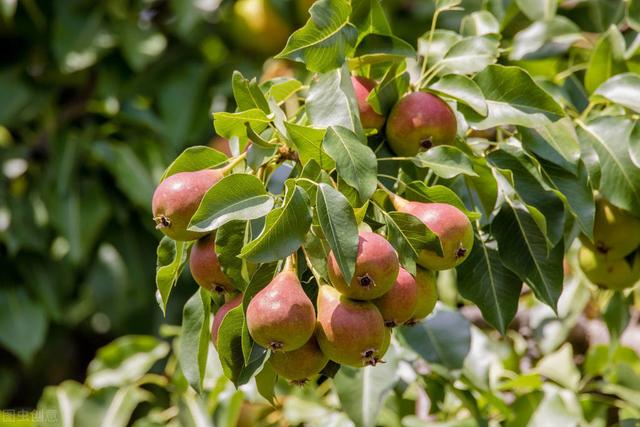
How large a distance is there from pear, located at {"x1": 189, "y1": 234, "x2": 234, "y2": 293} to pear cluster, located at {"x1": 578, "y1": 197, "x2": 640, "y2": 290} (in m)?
0.42

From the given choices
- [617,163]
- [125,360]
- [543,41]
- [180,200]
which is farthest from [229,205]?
[125,360]

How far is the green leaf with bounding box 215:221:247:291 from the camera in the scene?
2.74 ft

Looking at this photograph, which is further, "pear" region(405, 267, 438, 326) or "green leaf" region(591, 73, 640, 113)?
"green leaf" region(591, 73, 640, 113)

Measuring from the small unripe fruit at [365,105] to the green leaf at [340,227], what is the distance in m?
0.18

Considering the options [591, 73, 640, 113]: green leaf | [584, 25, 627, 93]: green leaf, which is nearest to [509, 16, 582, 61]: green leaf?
[584, 25, 627, 93]: green leaf

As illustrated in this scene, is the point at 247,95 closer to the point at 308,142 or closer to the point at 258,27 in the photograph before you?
the point at 308,142

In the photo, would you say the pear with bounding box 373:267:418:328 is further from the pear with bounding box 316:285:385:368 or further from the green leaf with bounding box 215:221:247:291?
the green leaf with bounding box 215:221:247:291

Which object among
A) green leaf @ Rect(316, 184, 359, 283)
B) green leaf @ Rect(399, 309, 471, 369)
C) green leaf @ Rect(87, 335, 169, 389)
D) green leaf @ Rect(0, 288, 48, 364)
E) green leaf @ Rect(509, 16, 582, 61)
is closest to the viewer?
green leaf @ Rect(316, 184, 359, 283)

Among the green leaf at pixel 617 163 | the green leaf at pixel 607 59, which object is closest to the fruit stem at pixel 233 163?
the green leaf at pixel 617 163

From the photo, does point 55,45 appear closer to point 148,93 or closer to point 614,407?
point 148,93

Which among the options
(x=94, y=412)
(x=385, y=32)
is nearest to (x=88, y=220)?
(x=94, y=412)

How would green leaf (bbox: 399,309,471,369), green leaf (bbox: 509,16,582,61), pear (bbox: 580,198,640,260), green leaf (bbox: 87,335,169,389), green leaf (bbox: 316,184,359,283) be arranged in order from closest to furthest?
1. green leaf (bbox: 316,184,359,283)
2. pear (bbox: 580,198,640,260)
3. green leaf (bbox: 399,309,471,369)
4. green leaf (bbox: 509,16,582,61)
5. green leaf (bbox: 87,335,169,389)

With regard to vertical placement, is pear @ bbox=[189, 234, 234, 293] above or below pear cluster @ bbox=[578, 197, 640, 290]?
above

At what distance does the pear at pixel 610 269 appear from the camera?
1130 mm
